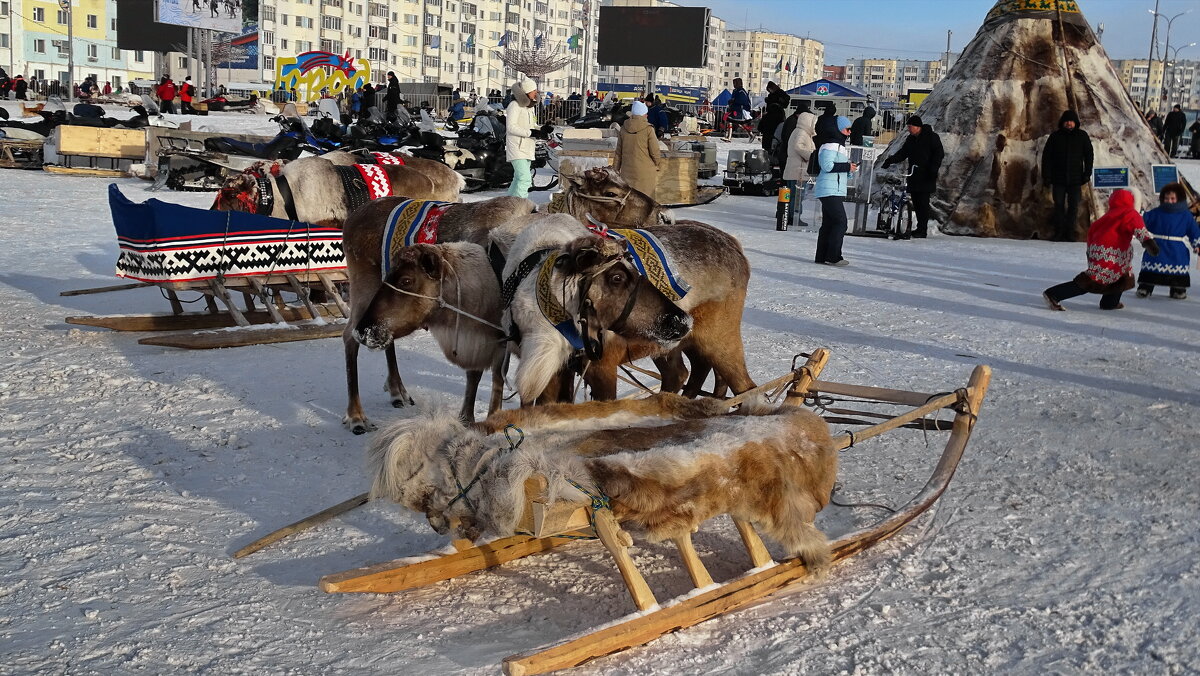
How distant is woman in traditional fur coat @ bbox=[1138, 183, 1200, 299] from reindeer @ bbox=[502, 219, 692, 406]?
8.16 meters

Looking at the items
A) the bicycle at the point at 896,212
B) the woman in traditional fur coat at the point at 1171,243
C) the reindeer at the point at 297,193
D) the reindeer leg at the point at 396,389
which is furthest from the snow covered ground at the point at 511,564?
the bicycle at the point at 896,212

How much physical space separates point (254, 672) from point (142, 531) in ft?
4.47

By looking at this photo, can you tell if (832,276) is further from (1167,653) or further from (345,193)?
(1167,653)

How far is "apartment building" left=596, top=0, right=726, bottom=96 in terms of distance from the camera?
104831 mm

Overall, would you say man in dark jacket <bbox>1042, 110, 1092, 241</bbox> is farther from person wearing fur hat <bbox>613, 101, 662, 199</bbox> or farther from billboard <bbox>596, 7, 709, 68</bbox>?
billboard <bbox>596, 7, 709, 68</bbox>

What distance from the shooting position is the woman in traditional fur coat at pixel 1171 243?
34.1ft

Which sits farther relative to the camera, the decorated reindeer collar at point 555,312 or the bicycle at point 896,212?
the bicycle at point 896,212

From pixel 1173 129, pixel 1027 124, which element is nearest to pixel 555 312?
pixel 1027 124

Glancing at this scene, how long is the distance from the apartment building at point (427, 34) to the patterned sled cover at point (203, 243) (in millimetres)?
69907

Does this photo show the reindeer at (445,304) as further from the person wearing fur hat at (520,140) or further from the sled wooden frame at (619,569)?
the person wearing fur hat at (520,140)

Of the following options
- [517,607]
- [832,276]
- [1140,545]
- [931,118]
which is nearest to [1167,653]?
[1140,545]

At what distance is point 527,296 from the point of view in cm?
463

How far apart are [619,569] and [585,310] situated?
1461 mm

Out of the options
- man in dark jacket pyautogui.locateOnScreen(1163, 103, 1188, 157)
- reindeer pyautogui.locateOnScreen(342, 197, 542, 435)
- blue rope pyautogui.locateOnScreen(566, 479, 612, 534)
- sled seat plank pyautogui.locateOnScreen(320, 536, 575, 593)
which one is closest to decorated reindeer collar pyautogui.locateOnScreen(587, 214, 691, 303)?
reindeer pyautogui.locateOnScreen(342, 197, 542, 435)
